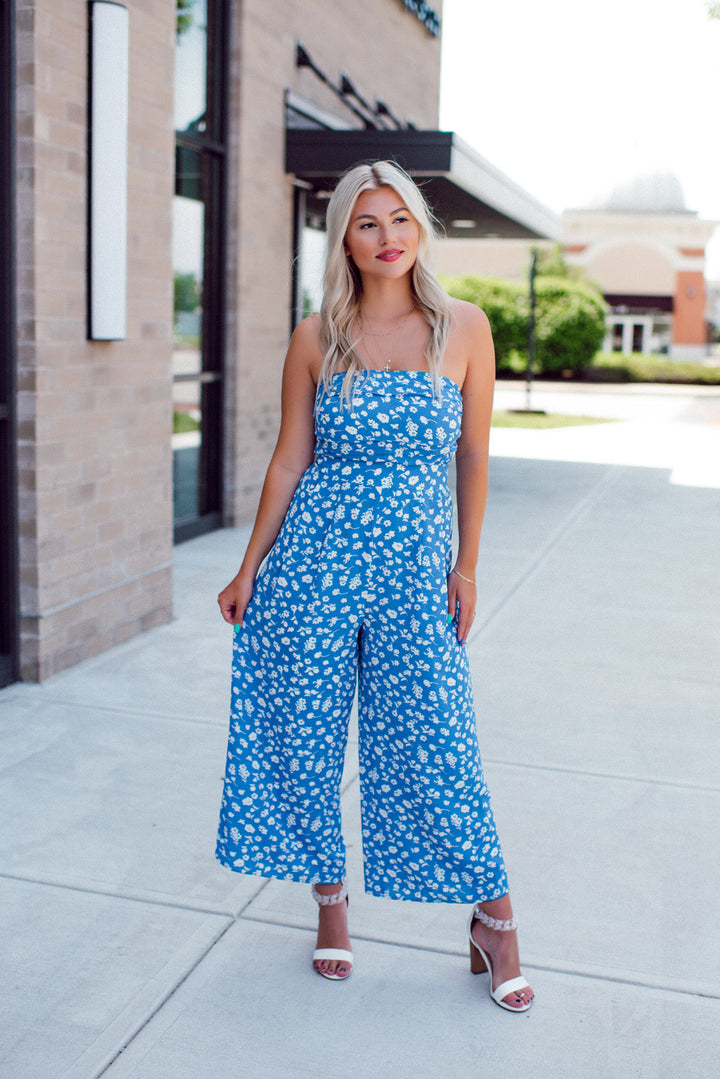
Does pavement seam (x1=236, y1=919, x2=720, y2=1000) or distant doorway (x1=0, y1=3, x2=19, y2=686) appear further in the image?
distant doorway (x1=0, y1=3, x2=19, y2=686)

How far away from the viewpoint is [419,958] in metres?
2.99

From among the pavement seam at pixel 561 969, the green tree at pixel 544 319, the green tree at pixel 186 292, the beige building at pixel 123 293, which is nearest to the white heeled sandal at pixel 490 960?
the pavement seam at pixel 561 969

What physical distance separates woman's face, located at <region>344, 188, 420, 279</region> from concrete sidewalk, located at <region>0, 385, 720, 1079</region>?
174 cm

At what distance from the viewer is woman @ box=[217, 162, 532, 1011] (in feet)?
8.79

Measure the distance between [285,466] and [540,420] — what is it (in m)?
18.6

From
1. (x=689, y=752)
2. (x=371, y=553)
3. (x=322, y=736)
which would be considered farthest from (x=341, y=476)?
(x=689, y=752)

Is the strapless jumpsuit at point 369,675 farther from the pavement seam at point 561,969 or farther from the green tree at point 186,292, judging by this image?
the green tree at point 186,292

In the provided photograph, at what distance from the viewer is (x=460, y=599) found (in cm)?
276

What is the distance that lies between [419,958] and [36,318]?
10.2 ft

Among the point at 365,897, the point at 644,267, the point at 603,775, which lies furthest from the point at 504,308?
the point at 365,897

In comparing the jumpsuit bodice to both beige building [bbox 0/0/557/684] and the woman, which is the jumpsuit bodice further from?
beige building [bbox 0/0/557/684]

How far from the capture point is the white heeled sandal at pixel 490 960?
9.11 feet

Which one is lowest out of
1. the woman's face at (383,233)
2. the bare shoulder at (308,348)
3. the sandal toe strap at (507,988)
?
the sandal toe strap at (507,988)

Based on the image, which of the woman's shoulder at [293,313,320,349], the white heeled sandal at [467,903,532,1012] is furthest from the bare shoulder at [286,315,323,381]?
the white heeled sandal at [467,903,532,1012]
